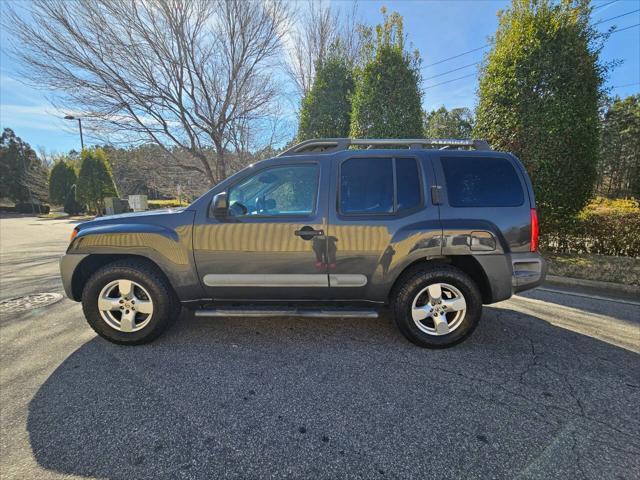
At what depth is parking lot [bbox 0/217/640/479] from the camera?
66.0 inches

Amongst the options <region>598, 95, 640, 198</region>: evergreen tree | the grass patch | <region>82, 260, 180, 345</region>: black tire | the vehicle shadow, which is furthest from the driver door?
<region>598, 95, 640, 198</region>: evergreen tree

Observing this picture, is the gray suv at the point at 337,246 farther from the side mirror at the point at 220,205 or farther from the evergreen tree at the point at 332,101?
the evergreen tree at the point at 332,101

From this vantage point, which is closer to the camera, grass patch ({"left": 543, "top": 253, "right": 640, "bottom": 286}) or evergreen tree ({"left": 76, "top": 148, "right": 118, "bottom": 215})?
grass patch ({"left": 543, "top": 253, "right": 640, "bottom": 286})

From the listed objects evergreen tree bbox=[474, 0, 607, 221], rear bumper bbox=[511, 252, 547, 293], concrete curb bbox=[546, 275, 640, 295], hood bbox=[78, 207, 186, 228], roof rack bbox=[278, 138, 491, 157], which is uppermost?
evergreen tree bbox=[474, 0, 607, 221]

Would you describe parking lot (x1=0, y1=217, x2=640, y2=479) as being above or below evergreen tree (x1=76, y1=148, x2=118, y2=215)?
below

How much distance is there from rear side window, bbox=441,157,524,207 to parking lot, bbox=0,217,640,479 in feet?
4.71

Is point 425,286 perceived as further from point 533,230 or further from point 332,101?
point 332,101

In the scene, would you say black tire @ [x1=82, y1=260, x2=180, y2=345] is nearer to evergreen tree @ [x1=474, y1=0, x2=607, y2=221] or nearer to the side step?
the side step

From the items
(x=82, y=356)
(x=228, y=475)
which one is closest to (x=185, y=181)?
(x=82, y=356)

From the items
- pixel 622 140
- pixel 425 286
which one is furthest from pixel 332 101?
pixel 622 140

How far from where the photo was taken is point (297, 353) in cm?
280

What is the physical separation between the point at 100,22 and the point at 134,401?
10697 mm

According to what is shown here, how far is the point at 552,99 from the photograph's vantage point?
5574 mm

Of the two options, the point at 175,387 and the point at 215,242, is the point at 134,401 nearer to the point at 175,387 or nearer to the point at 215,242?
the point at 175,387
